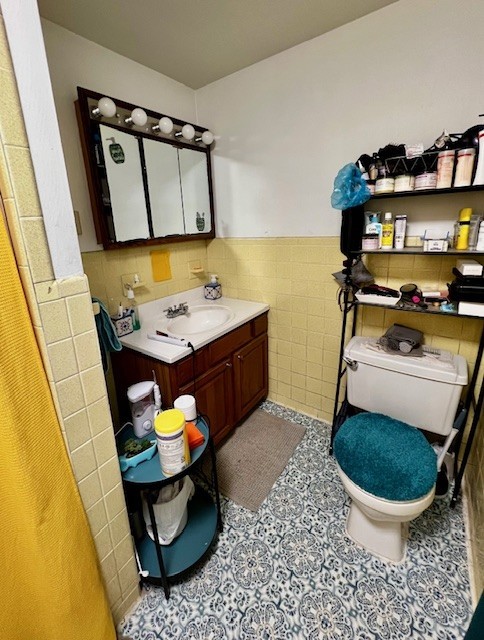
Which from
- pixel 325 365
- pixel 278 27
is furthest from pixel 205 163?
pixel 325 365

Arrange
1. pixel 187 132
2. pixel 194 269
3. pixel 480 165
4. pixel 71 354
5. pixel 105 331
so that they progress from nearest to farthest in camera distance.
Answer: pixel 71 354, pixel 480 165, pixel 105 331, pixel 187 132, pixel 194 269

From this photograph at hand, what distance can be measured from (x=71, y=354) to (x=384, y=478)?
123 centimetres

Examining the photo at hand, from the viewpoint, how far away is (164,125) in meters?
1.70

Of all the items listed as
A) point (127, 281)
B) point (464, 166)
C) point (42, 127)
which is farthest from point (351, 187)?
point (127, 281)

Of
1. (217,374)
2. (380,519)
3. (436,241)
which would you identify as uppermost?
(436,241)

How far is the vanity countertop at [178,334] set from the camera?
147 cm

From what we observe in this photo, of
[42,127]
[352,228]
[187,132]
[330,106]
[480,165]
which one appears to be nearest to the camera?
[42,127]

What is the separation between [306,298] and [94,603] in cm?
171

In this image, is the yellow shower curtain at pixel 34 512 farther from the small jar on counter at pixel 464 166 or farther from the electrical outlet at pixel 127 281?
the small jar on counter at pixel 464 166

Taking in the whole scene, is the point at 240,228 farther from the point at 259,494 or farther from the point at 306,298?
the point at 259,494

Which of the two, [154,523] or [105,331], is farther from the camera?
[105,331]

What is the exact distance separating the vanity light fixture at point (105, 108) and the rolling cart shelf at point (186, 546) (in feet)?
6.44

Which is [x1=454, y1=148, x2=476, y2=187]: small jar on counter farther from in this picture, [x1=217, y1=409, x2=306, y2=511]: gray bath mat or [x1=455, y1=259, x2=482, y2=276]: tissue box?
[x1=217, y1=409, x2=306, y2=511]: gray bath mat

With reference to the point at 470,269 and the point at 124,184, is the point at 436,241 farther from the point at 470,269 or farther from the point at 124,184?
the point at 124,184
